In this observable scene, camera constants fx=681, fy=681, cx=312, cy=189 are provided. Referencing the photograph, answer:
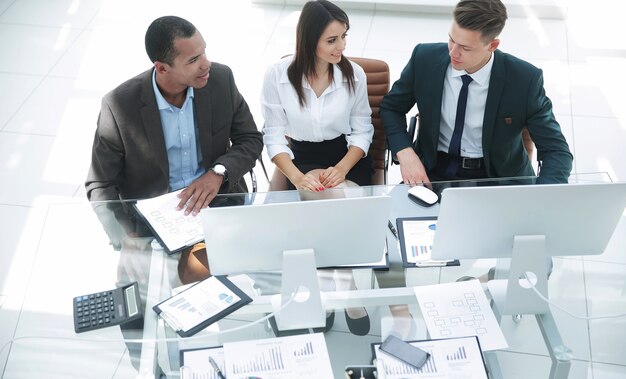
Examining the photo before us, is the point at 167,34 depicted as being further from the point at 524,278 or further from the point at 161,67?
the point at 524,278

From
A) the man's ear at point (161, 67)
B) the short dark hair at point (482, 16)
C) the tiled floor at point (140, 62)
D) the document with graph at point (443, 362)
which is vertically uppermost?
the short dark hair at point (482, 16)

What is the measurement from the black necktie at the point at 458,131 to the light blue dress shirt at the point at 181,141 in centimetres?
110

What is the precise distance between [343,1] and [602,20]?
205 centimetres

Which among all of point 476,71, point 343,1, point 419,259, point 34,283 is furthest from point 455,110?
point 343,1

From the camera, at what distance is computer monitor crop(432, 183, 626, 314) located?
79.7 inches

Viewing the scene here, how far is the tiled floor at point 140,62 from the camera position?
4.07m

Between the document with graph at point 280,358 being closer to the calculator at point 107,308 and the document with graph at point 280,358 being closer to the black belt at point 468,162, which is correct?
the calculator at point 107,308

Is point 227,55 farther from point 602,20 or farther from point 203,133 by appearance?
point 602,20

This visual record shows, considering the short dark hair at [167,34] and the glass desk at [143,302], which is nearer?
the glass desk at [143,302]

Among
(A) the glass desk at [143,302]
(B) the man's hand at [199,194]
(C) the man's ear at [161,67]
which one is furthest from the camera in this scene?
(C) the man's ear at [161,67]

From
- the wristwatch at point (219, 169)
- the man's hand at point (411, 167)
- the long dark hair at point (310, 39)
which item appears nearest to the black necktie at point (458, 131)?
the man's hand at point (411, 167)

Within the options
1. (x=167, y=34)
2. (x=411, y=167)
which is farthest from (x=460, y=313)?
(x=167, y=34)

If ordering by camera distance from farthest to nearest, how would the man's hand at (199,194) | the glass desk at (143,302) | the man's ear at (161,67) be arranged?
the man's ear at (161,67)
the man's hand at (199,194)
the glass desk at (143,302)

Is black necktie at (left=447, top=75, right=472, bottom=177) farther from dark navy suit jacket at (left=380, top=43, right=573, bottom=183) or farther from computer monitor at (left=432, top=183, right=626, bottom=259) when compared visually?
computer monitor at (left=432, top=183, right=626, bottom=259)
